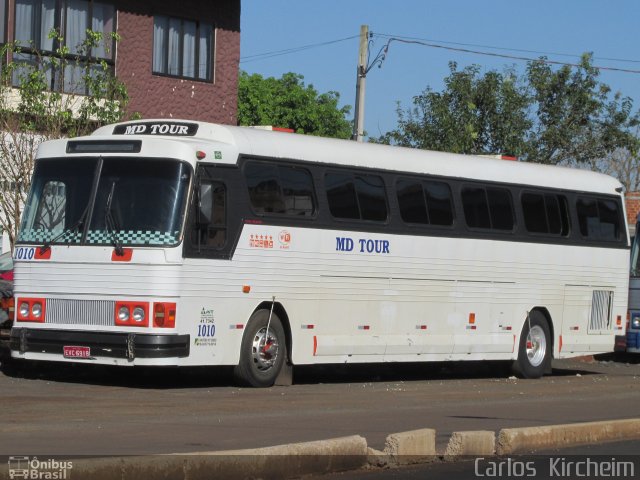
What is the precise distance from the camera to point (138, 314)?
16.6m

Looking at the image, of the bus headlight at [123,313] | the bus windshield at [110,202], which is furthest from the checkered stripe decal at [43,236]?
the bus headlight at [123,313]

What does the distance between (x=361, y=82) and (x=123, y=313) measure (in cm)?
1772

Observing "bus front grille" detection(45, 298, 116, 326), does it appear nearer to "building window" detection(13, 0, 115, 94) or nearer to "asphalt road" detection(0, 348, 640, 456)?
"asphalt road" detection(0, 348, 640, 456)

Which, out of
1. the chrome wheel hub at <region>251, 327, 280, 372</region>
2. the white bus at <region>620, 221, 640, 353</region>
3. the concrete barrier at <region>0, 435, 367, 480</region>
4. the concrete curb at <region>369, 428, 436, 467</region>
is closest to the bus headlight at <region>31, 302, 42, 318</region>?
the chrome wheel hub at <region>251, 327, 280, 372</region>

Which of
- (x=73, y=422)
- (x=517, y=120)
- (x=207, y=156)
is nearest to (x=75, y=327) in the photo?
(x=207, y=156)

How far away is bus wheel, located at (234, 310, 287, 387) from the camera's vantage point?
1762 cm

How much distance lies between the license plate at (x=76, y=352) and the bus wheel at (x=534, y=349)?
8.34 meters

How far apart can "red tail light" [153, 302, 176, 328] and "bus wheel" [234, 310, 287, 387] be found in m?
1.35

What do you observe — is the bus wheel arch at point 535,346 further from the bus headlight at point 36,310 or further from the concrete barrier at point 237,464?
the concrete barrier at point 237,464

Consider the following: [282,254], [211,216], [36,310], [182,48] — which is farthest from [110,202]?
[182,48]

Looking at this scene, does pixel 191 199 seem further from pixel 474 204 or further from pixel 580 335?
pixel 580 335

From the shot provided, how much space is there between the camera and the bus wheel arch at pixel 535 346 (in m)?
22.5

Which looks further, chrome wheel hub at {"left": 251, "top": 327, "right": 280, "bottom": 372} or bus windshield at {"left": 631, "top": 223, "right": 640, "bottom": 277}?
bus windshield at {"left": 631, "top": 223, "right": 640, "bottom": 277}

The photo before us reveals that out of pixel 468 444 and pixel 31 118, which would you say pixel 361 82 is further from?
pixel 468 444
